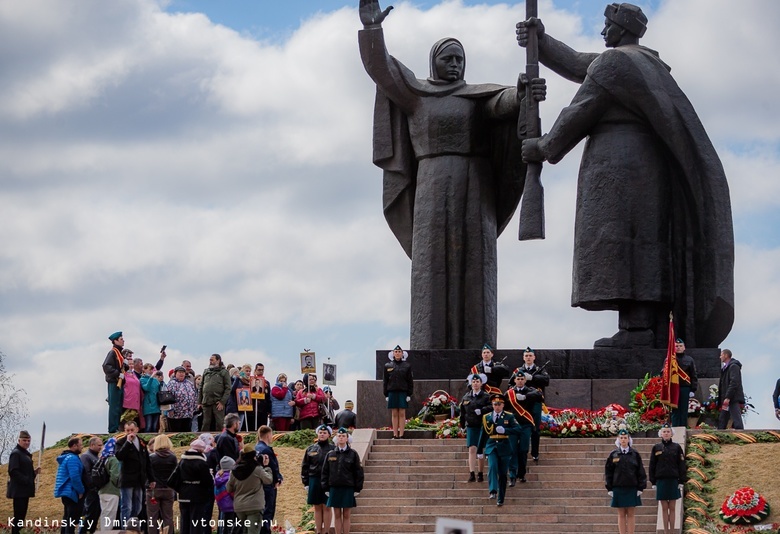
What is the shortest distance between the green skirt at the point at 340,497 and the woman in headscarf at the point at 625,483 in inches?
113

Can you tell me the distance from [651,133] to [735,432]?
5.05 m

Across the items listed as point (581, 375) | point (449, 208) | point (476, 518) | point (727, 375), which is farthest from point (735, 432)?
point (449, 208)

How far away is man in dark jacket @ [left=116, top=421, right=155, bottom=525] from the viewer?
18.1 m

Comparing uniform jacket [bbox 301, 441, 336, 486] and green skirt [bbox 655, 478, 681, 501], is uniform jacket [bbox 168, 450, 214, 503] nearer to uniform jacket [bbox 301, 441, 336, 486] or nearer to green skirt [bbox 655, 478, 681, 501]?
uniform jacket [bbox 301, 441, 336, 486]

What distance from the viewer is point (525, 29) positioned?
81.6 feet

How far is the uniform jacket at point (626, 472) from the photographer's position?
1786 cm

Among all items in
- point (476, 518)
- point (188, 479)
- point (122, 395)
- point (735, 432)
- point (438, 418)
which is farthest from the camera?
point (122, 395)

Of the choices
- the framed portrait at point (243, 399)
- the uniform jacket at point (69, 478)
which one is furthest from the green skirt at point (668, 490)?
the framed portrait at point (243, 399)

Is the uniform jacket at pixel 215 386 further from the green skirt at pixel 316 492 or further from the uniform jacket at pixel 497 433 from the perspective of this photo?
the uniform jacket at pixel 497 433

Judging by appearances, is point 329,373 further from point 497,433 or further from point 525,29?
point 497,433

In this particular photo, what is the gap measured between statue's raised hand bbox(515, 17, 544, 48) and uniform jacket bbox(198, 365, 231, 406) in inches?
265

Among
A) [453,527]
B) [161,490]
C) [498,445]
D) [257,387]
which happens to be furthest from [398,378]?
[453,527]

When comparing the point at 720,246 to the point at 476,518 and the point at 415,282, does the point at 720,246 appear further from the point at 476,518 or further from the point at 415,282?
the point at 476,518

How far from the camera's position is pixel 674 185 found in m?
24.3
